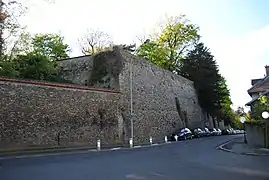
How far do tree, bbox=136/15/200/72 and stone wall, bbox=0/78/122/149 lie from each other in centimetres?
2634

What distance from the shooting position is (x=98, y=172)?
40.4 ft

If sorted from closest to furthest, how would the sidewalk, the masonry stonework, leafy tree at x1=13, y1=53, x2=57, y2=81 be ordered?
1. the sidewalk
2. the masonry stonework
3. leafy tree at x1=13, y1=53, x2=57, y2=81

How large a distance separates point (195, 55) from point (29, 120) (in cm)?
4401

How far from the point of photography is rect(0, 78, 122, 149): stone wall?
25.5m

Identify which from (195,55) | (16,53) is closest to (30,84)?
(16,53)

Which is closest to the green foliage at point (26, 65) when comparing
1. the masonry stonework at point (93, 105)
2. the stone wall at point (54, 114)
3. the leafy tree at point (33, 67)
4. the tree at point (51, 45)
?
the leafy tree at point (33, 67)

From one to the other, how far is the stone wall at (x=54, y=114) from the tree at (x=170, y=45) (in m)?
26.3

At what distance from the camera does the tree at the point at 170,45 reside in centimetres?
6209

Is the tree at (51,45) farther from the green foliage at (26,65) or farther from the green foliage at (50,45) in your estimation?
the green foliage at (26,65)

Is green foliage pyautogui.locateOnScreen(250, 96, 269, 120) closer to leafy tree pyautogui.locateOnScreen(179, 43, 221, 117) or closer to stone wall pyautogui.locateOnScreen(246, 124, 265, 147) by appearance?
stone wall pyautogui.locateOnScreen(246, 124, 265, 147)

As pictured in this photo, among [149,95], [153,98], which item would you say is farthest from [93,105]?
[153,98]

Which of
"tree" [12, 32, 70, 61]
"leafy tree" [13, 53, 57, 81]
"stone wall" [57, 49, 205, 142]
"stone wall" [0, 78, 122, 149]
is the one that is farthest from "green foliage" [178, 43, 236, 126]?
"leafy tree" [13, 53, 57, 81]

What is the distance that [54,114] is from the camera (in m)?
29.2

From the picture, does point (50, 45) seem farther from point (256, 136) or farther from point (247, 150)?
point (247, 150)
